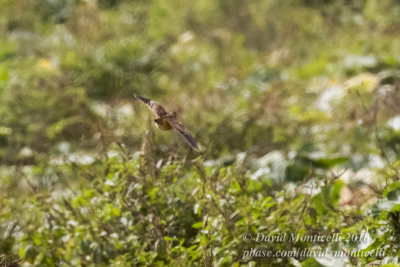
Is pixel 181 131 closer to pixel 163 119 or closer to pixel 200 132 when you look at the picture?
pixel 163 119

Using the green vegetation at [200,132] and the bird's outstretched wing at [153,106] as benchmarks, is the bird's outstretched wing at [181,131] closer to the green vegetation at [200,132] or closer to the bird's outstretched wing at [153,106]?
the bird's outstretched wing at [153,106]

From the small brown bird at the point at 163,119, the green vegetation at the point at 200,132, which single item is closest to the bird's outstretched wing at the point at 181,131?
the small brown bird at the point at 163,119

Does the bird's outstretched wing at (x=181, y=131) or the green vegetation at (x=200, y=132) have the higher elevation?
the bird's outstretched wing at (x=181, y=131)

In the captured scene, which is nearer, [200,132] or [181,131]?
[181,131]

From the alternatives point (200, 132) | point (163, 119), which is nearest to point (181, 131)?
point (163, 119)

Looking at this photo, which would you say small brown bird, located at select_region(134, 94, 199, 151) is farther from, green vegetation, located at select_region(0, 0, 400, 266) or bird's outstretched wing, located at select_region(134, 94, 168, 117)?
green vegetation, located at select_region(0, 0, 400, 266)

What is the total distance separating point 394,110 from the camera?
14.2ft

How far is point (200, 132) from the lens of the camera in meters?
3.79

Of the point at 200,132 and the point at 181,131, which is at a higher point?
the point at 181,131

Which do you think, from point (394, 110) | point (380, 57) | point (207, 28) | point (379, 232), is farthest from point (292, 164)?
point (207, 28)

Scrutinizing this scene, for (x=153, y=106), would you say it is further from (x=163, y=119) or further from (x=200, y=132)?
(x=200, y=132)

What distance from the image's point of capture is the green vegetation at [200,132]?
2.50 meters

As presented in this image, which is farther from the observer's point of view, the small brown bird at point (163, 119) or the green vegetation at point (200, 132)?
the green vegetation at point (200, 132)

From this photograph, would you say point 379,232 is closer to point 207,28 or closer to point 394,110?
point 394,110
